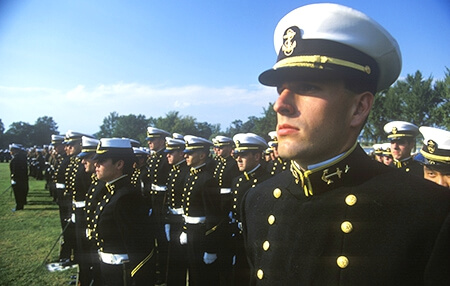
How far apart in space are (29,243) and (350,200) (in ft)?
A: 34.3

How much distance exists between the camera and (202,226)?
6121mm

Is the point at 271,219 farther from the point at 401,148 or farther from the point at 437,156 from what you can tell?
the point at 401,148

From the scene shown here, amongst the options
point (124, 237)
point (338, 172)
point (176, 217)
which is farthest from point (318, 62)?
point (176, 217)

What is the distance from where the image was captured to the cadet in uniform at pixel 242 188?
6.38 m

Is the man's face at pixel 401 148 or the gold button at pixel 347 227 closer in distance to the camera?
the gold button at pixel 347 227

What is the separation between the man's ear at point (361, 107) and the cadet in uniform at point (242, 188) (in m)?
4.63

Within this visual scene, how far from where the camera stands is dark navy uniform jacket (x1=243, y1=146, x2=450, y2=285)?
56.1 inches

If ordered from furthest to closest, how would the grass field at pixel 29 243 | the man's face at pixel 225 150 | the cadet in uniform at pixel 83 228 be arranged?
the man's face at pixel 225 150 < the grass field at pixel 29 243 < the cadet in uniform at pixel 83 228

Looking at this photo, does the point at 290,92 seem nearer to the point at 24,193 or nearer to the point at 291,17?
Result: the point at 291,17

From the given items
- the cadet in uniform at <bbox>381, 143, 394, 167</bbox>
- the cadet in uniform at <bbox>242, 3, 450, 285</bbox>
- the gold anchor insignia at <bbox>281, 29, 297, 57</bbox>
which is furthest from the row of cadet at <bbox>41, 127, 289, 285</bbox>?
the cadet in uniform at <bbox>381, 143, 394, 167</bbox>

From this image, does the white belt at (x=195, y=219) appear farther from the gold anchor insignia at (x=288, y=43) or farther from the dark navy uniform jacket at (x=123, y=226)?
the gold anchor insignia at (x=288, y=43)

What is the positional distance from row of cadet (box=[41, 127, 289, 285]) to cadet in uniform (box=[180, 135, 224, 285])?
0.02 m

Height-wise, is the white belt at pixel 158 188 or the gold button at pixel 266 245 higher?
the gold button at pixel 266 245

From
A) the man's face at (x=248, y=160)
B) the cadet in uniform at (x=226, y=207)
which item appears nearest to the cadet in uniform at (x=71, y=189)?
the cadet in uniform at (x=226, y=207)
